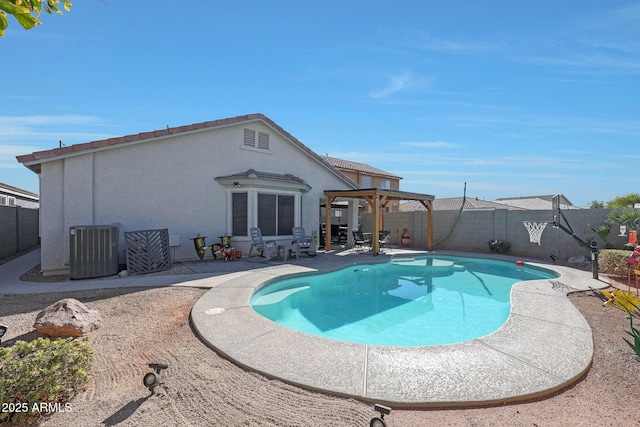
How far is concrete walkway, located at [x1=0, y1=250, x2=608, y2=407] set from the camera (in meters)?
3.21

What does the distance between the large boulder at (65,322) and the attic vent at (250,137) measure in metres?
9.47

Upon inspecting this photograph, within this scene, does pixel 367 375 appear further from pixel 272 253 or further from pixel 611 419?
pixel 272 253

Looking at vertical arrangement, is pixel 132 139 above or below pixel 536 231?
above

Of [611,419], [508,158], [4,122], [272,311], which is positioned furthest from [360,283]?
[508,158]

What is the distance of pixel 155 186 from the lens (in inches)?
424

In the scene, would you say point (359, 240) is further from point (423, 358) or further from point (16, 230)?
point (16, 230)

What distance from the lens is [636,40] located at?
8445 millimetres

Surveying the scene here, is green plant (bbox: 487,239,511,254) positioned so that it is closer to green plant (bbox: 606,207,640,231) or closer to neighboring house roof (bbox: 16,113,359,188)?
green plant (bbox: 606,207,640,231)

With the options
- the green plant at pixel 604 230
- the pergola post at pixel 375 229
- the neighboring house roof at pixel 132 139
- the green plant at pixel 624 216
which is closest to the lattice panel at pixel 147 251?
the neighboring house roof at pixel 132 139

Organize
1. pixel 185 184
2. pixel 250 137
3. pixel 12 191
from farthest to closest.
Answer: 1. pixel 12 191
2. pixel 250 137
3. pixel 185 184

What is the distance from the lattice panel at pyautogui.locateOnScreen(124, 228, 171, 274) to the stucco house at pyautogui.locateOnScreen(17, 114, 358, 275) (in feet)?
3.41

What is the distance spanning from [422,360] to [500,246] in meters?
13.4

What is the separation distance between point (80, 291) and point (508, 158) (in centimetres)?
2506

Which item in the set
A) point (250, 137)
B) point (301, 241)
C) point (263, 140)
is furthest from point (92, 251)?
point (263, 140)
